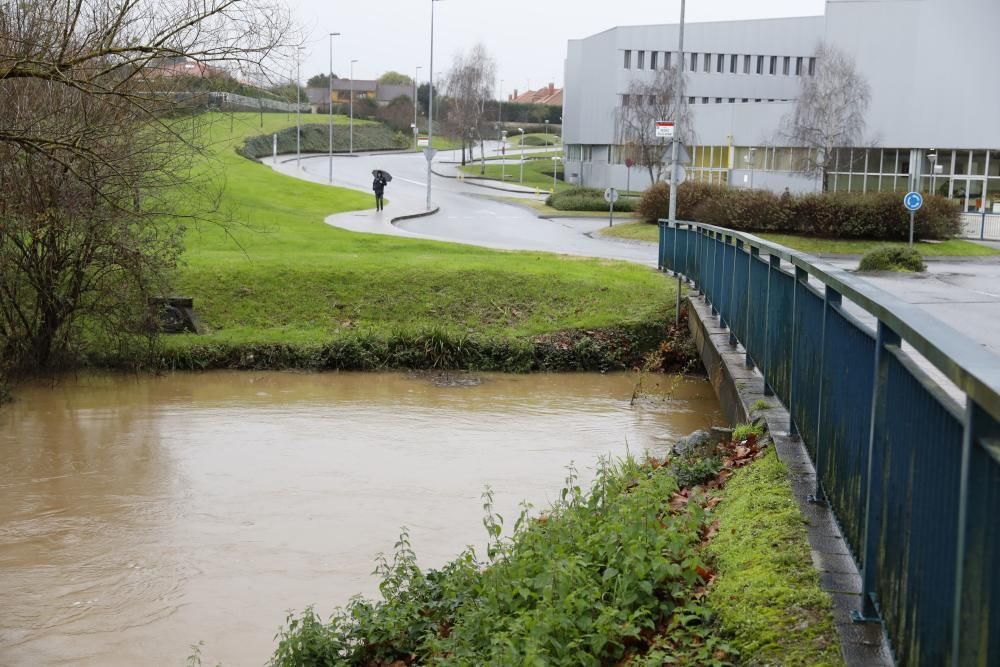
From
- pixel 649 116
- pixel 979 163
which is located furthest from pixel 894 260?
pixel 649 116

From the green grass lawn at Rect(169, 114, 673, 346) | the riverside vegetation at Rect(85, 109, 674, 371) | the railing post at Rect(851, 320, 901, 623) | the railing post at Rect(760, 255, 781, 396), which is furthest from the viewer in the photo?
the green grass lawn at Rect(169, 114, 673, 346)

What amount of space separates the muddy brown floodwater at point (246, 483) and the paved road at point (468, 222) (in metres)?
11.8

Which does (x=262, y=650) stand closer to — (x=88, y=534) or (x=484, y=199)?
(x=88, y=534)

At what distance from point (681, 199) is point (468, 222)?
853 cm

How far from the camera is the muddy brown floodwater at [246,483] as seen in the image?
794 centimetres

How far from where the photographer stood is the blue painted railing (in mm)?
2717

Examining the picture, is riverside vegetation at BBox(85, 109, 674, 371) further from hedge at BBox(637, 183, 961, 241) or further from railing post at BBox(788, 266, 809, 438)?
hedge at BBox(637, 183, 961, 241)

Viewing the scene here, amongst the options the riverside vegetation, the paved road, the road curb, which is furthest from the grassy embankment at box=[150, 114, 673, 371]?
the road curb

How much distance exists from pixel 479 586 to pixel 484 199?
190ft

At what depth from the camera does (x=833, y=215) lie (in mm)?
37312

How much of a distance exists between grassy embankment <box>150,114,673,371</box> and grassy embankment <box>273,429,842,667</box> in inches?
430

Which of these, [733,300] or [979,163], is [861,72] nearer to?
[979,163]

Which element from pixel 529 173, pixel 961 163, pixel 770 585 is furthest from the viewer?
pixel 529 173

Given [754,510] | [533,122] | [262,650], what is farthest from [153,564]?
[533,122]
